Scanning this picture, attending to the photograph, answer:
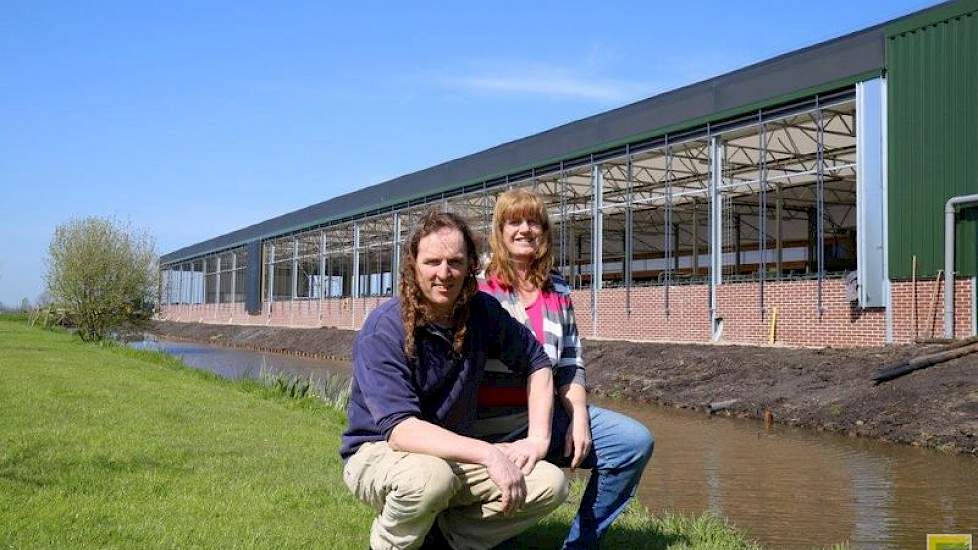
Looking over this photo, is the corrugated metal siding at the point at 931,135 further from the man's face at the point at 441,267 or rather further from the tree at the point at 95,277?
the tree at the point at 95,277

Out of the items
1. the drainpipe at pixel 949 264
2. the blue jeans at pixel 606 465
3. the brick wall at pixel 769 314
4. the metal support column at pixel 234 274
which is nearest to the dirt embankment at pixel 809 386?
the brick wall at pixel 769 314

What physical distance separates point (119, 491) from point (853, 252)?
21.8 m

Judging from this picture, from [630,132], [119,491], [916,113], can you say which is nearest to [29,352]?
[630,132]

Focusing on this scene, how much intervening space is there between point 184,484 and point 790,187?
2001cm

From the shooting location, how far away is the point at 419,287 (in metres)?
3.45

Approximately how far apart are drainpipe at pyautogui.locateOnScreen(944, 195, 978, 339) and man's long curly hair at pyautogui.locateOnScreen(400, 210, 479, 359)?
1271 cm

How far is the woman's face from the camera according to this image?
13.1 feet

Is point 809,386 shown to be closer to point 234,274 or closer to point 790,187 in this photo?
point 790,187

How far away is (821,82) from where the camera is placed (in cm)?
1666

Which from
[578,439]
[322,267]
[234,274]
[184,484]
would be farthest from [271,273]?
[578,439]

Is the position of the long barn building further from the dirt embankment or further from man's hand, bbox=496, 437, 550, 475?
man's hand, bbox=496, 437, 550, 475

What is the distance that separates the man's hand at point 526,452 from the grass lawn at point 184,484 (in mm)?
884

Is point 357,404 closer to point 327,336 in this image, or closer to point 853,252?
point 853,252

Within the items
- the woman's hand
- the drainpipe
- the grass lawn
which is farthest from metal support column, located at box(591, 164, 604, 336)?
the woman's hand
